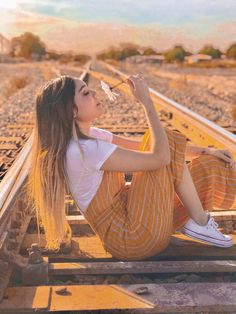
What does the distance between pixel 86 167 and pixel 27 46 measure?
7393 cm

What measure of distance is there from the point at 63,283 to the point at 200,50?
55.1 meters

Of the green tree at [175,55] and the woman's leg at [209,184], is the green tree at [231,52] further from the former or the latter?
the woman's leg at [209,184]

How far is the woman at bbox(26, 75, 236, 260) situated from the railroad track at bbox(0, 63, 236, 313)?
0.13 meters

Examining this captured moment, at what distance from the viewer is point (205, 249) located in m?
3.25

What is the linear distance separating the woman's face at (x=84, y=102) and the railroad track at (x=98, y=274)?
69 cm

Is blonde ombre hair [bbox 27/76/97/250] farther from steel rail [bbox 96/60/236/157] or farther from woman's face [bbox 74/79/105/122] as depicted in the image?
steel rail [bbox 96/60/236/157]

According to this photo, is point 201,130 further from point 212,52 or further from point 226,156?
point 212,52

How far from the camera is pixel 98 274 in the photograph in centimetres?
293

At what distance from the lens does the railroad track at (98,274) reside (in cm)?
252

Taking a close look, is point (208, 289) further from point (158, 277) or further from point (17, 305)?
point (17, 305)

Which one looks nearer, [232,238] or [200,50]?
[232,238]

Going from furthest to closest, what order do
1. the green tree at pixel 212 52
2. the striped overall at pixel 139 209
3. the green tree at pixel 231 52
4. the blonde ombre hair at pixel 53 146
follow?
1. the green tree at pixel 212 52
2. the green tree at pixel 231 52
3. the striped overall at pixel 139 209
4. the blonde ombre hair at pixel 53 146

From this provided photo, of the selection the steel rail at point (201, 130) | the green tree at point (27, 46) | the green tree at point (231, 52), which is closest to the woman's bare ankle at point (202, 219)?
the steel rail at point (201, 130)

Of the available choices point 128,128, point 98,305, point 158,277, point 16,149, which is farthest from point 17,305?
point 128,128
